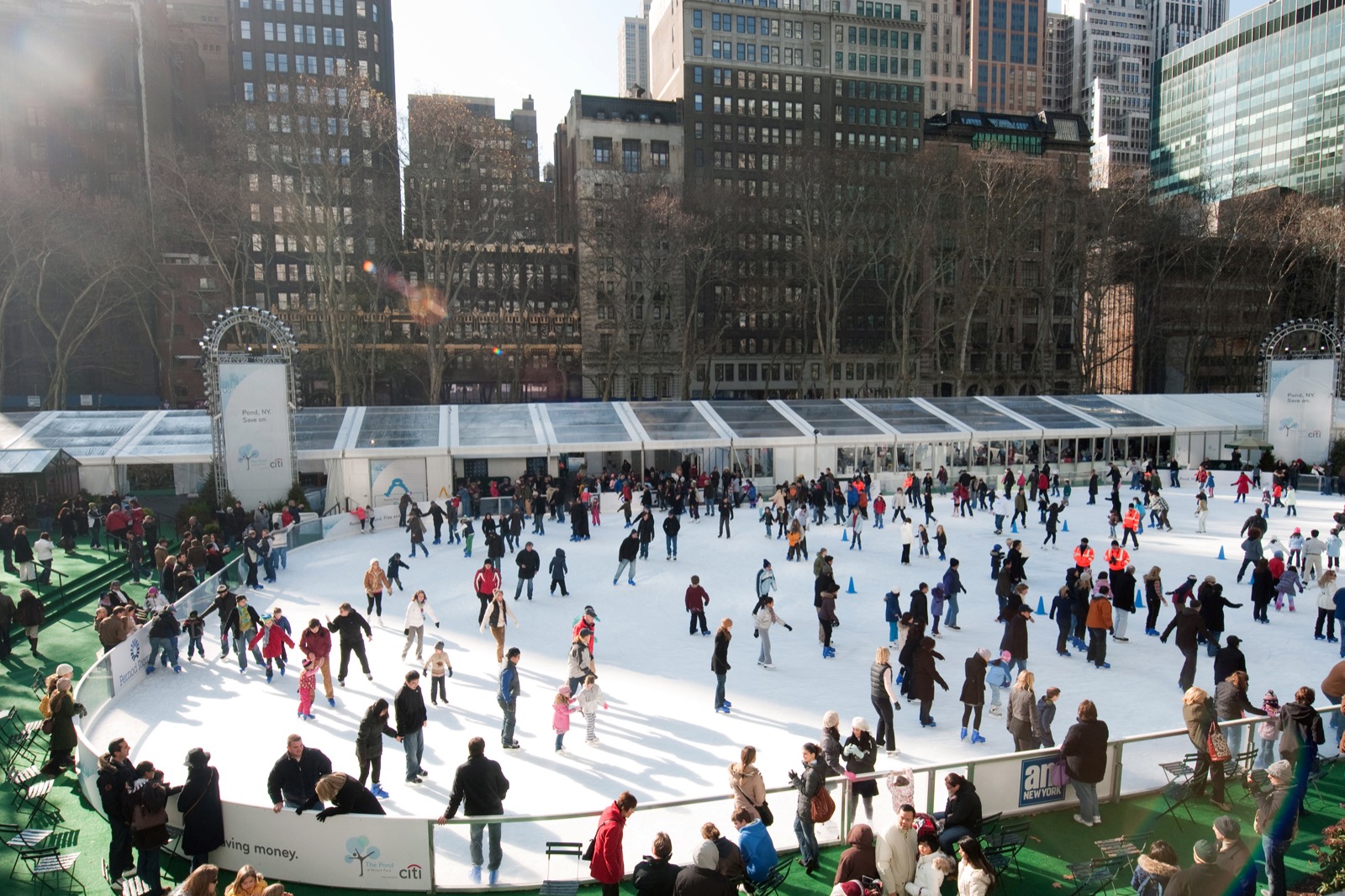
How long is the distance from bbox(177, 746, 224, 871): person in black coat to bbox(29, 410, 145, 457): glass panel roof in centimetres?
2102

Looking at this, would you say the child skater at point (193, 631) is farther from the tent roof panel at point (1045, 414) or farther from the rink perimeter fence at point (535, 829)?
the tent roof panel at point (1045, 414)

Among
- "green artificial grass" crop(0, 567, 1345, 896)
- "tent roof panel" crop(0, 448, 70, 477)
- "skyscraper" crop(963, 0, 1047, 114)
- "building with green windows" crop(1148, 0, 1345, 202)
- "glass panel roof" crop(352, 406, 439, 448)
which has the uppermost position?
"skyscraper" crop(963, 0, 1047, 114)

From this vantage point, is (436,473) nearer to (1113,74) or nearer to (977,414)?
(977,414)

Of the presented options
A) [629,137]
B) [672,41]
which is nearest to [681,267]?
[629,137]

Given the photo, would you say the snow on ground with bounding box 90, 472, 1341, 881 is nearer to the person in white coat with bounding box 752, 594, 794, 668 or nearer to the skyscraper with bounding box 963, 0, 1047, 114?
the person in white coat with bounding box 752, 594, 794, 668

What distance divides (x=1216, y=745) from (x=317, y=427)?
24.4 meters

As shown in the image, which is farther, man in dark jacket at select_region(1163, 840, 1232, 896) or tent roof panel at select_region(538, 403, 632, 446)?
tent roof panel at select_region(538, 403, 632, 446)

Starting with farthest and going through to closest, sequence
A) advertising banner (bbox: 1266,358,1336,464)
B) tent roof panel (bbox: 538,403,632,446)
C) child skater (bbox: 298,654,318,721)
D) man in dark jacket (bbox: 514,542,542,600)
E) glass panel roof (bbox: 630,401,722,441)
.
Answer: advertising banner (bbox: 1266,358,1336,464), glass panel roof (bbox: 630,401,722,441), tent roof panel (bbox: 538,403,632,446), man in dark jacket (bbox: 514,542,542,600), child skater (bbox: 298,654,318,721)

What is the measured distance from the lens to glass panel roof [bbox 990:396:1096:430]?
97.3ft

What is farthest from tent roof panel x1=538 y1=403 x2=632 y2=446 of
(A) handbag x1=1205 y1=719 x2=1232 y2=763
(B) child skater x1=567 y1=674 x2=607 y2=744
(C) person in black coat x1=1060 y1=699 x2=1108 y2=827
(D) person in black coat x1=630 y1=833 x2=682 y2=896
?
(D) person in black coat x1=630 y1=833 x2=682 y2=896

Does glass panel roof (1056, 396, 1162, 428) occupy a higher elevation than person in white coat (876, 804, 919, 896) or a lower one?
higher

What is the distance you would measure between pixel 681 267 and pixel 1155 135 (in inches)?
3793

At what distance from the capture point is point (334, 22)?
65500mm

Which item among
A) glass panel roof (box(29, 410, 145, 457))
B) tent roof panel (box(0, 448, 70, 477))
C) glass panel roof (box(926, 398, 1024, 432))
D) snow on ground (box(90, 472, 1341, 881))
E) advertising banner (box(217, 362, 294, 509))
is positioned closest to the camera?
→ snow on ground (box(90, 472, 1341, 881))
